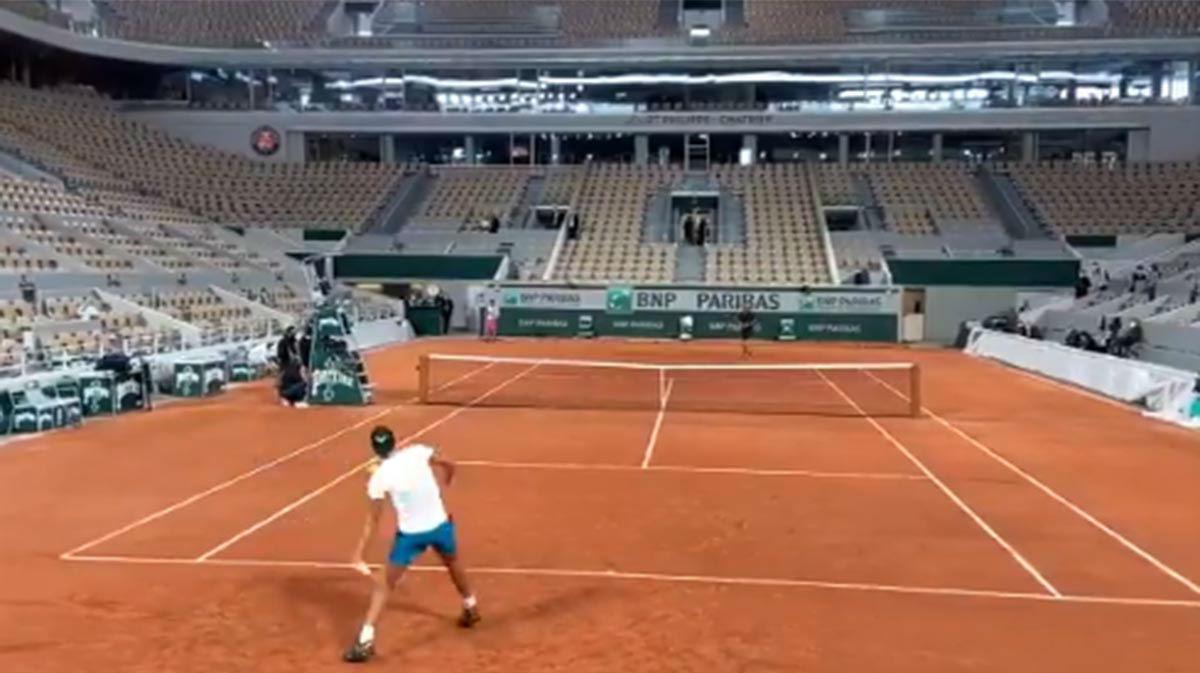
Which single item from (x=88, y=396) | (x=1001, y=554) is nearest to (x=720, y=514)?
(x=1001, y=554)

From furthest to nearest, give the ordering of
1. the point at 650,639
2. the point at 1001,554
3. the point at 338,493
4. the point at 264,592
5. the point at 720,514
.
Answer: the point at 338,493 → the point at 720,514 → the point at 1001,554 → the point at 264,592 → the point at 650,639

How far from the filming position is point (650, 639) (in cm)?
910

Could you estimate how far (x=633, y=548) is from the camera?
39.7 ft

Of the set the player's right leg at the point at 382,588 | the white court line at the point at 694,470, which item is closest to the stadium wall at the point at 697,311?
the white court line at the point at 694,470

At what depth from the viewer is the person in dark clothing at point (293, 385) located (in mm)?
24516

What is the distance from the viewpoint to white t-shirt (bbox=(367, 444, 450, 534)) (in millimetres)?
8656

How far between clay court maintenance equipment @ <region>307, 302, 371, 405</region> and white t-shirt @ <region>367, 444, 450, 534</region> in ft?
53.4

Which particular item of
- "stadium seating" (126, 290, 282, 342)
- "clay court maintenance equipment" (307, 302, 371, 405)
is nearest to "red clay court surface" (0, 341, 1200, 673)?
"clay court maintenance equipment" (307, 302, 371, 405)

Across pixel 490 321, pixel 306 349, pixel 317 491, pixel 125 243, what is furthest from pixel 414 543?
pixel 490 321

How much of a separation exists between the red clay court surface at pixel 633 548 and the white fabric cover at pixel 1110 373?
296 cm

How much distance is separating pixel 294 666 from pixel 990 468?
1214 centimetres

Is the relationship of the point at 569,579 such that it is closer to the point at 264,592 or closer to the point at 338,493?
the point at 264,592

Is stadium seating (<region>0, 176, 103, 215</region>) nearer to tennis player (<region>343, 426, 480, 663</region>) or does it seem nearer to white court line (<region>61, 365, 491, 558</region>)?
white court line (<region>61, 365, 491, 558</region>)

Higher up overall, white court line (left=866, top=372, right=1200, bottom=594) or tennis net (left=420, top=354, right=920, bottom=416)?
white court line (left=866, top=372, right=1200, bottom=594)
